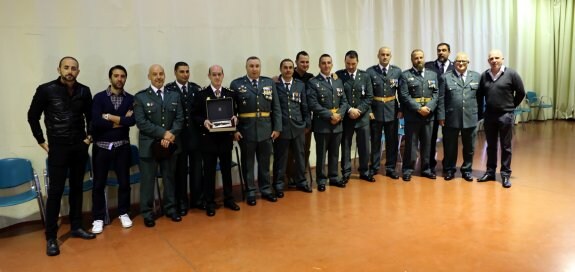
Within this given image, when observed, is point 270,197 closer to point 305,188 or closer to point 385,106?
point 305,188

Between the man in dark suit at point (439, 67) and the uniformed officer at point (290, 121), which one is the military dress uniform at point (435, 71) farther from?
the uniformed officer at point (290, 121)

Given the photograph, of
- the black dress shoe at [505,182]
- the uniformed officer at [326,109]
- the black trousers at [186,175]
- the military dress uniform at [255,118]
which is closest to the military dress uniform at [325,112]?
the uniformed officer at [326,109]

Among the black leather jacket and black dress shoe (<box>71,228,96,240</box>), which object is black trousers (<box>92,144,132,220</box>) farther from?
the black leather jacket

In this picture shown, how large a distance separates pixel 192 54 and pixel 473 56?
19.8 feet

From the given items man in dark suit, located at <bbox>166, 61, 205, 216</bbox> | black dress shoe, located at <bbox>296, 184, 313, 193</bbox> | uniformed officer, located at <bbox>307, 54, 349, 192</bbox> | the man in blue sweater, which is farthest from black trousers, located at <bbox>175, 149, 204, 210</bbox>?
uniformed officer, located at <bbox>307, 54, 349, 192</bbox>

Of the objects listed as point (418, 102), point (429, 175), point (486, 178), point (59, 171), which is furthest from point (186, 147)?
point (486, 178)

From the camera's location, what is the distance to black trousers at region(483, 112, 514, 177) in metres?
4.93

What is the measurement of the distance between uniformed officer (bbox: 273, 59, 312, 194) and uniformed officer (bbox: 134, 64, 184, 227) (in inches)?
46.3

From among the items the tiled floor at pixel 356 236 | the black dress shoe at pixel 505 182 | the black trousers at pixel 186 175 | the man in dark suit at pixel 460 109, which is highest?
the man in dark suit at pixel 460 109

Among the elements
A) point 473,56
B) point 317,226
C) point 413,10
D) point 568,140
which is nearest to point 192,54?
point 317,226

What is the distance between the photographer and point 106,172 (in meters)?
4.05

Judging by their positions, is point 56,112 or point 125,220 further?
point 125,220

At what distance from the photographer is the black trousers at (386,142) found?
548cm

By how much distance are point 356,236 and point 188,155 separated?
195 centimetres
